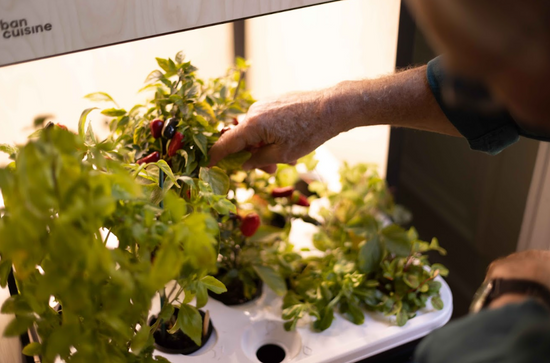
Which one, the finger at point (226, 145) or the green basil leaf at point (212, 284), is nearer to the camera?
the green basil leaf at point (212, 284)

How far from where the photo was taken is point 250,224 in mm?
884

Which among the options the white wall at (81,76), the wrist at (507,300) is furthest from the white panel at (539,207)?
the white wall at (81,76)

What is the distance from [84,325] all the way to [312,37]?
100 centimetres

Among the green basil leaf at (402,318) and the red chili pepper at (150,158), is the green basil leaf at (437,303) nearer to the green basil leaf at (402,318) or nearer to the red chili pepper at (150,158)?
the green basil leaf at (402,318)

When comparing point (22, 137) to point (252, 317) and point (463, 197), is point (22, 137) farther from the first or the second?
point (463, 197)

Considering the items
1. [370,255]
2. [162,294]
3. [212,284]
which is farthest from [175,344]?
[370,255]

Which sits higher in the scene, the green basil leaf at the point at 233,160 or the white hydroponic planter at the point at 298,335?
the green basil leaf at the point at 233,160

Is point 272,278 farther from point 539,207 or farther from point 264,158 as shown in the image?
point 539,207

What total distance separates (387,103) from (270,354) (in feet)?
1.47

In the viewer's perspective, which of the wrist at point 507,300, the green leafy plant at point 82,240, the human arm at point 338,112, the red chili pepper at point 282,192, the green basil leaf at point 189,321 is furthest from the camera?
the red chili pepper at point 282,192

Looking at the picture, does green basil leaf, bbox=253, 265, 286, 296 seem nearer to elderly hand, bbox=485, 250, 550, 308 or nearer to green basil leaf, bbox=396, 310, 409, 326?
green basil leaf, bbox=396, 310, 409, 326

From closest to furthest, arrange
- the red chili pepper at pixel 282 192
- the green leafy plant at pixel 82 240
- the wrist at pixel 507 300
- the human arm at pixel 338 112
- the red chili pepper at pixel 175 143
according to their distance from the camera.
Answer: the green leafy plant at pixel 82 240
the wrist at pixel 507 300
the red chili pepper at pixel 175 143
the human arm at pixel 338 112
the red chili pepper at pixel 282 192

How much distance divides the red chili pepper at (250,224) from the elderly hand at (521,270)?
0.39m

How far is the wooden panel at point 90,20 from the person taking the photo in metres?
0.49
